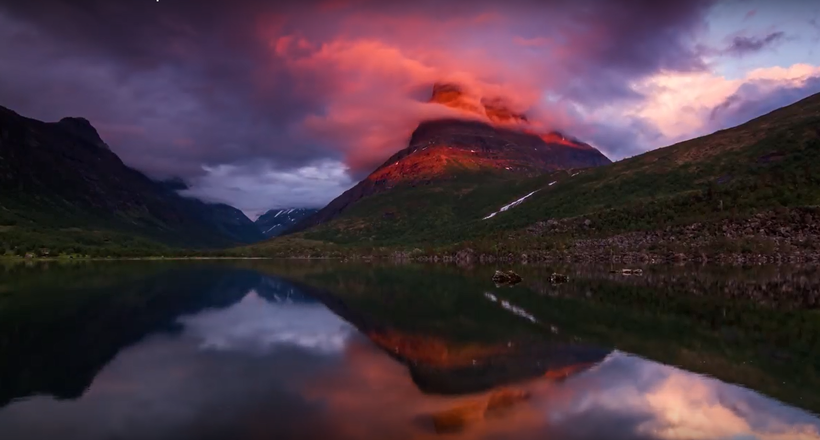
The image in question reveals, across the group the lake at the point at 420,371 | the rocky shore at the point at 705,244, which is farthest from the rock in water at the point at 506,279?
the rocky shore at the point at 705,244

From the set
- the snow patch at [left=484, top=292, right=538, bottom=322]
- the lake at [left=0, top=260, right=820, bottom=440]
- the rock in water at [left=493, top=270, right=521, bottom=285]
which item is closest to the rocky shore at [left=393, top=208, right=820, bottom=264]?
the rock in water at [left=493, top=270, right=521, bottom=285]

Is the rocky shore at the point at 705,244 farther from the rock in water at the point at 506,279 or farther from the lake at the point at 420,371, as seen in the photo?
the lake at the point at 420,371

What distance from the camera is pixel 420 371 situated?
25.5 m

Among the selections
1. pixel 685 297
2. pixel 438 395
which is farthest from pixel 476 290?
pixel 438 395

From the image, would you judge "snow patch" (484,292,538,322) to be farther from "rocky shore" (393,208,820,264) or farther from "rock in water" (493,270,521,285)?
"rocky shore" (393,208,820,264)

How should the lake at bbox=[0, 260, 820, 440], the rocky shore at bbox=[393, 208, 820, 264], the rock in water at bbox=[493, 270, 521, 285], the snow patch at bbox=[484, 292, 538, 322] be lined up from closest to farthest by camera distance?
1. the lake at bbox=[0, 260, 820, 440]
2. the snow patch at bbox=[484, 292, 538, 322]
3. the rock in water at bbox=[493, 270, 521, 285]
4. the rocky shore at bbox=[393, 208, 820, 264]

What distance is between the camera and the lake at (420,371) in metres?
17.5

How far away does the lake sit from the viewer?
17.5 metres

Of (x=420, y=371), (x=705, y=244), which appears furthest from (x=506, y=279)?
(x=705, y=244)

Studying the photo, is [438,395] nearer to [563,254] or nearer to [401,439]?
[401,439]

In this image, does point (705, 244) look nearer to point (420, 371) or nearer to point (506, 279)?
point (506, 279)

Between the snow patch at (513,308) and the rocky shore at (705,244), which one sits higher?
the rocky shore at (705,244)

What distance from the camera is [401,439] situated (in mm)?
15914

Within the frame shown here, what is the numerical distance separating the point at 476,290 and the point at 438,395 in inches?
1914
